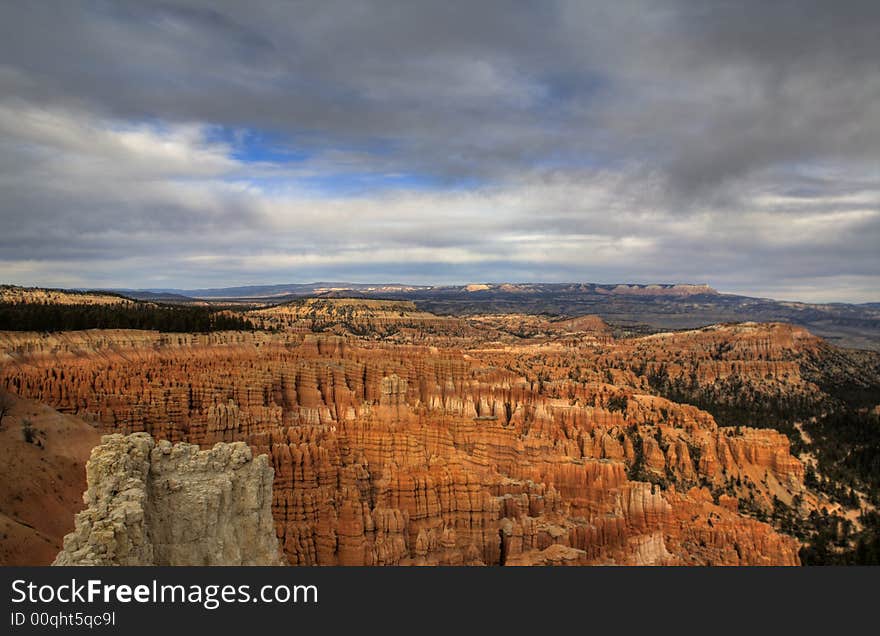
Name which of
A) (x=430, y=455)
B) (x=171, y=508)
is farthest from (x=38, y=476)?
(x=430, y=455)

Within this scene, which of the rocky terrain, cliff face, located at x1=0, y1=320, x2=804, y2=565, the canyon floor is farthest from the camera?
cliff face, located at x1=0, y1=320, x2=804, y2=565

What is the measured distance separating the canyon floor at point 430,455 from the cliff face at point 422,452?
0.13m

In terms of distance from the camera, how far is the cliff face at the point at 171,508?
12.2 m

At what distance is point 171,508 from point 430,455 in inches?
908

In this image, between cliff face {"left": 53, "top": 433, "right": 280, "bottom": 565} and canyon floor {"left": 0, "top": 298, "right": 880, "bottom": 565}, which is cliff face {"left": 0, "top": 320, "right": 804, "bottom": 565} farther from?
cliff face {"left": 53, "top": 433, "right": 280, "bottom": 565}

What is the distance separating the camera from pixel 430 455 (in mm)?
36719

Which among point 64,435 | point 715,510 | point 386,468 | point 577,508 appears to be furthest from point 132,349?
point 715,510

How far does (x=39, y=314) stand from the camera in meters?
53.5

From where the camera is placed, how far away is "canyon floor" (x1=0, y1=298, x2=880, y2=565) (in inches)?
1131

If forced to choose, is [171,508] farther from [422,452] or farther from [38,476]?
[422,452]

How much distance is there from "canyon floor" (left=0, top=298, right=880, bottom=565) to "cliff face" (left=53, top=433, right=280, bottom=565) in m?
9.16

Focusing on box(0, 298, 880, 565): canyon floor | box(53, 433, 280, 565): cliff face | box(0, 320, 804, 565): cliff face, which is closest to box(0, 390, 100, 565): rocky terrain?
box(0, 298, 880, 565): canyon floor

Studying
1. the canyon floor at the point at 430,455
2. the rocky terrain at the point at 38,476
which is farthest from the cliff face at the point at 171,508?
the canyon floor at the point at 430,455

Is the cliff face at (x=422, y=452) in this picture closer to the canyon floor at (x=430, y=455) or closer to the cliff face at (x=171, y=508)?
the canyon floor at (x=430, y=455)
